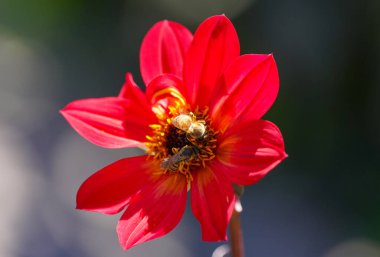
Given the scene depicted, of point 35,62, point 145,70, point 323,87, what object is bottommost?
point 323,87

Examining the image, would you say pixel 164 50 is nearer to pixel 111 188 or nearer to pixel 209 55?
pixel 209 55

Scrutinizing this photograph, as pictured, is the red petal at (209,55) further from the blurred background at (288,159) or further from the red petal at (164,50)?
the blurred background at (288,159)

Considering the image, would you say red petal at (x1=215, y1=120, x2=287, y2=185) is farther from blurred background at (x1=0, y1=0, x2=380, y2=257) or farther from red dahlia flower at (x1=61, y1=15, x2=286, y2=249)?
blurred background at (x1=0, y1=0, x2=380, y2=257)

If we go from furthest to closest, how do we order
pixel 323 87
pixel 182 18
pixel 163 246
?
pixel 182 18, pixel 323 87, pixel 163 246

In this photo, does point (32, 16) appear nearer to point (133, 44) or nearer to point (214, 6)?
point (133, 44)

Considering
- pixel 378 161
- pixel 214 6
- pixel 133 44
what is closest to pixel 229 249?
pixel 378 161

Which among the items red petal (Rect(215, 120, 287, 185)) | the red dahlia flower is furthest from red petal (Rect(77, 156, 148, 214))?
red petal (Rect(215, 120, 287, 185))
